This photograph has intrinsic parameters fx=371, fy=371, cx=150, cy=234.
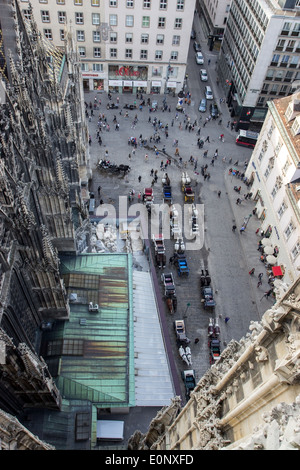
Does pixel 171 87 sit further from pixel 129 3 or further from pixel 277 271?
pixel 277 271

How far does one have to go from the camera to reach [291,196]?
158 ft

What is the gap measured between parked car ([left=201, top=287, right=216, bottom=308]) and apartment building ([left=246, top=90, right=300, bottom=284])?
10.3 metres

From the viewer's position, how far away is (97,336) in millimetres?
33625

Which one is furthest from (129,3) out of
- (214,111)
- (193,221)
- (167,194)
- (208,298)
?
(208,298)

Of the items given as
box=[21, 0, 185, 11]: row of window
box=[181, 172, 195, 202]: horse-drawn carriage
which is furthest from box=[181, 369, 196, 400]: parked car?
box=[21, 0, 185, 11]: row of window

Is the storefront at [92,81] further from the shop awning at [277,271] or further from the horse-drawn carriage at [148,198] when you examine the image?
the shop awning at [277,271]

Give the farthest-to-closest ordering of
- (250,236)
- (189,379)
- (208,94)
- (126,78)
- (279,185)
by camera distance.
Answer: (208,94) → (126,78) → (250,236) → (279,185) → (189,379)

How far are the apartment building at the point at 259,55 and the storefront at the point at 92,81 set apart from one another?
91.4 ft

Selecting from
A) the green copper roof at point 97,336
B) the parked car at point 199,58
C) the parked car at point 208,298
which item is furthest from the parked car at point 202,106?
the green copper roof at point 97,336

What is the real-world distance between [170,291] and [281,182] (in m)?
21.7

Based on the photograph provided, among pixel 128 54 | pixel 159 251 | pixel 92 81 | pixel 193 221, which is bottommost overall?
pixel 159 251

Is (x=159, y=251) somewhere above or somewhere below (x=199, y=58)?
below

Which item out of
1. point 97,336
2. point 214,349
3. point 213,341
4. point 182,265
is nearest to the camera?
point 97,336

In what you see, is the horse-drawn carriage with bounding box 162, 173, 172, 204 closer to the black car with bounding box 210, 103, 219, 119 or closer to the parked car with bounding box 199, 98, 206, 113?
the black car with bounding box 210, 103, 219, 119
